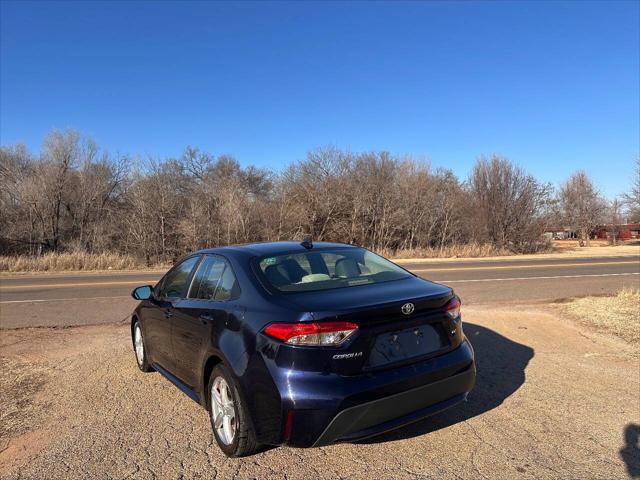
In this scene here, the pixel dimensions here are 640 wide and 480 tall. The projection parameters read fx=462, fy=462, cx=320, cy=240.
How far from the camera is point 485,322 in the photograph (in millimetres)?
7762

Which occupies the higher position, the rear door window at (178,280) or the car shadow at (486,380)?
the rear door window at (178,280)

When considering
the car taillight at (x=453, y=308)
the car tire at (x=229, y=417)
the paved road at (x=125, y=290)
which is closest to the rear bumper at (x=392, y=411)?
the car taillight at (x=453, y=308)

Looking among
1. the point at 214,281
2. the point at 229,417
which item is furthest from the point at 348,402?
the point at 214,281

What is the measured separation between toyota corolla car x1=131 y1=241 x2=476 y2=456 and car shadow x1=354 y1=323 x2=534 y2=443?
1.58 feet

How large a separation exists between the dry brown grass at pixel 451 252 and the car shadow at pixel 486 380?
2104 cm

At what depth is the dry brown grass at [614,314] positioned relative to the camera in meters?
6.85

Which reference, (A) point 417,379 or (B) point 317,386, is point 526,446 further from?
(B) point 317,386

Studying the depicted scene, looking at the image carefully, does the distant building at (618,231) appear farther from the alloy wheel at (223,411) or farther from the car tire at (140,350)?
the alloy wheel at (223,411)

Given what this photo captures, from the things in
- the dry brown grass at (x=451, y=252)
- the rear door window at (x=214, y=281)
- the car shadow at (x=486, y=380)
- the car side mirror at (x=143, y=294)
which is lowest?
the car shadow at (x=486, y=380)

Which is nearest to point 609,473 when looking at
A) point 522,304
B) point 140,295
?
point 140,295

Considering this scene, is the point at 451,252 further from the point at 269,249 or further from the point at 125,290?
the point at 269,249

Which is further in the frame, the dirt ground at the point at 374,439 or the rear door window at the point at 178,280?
the rear door window at the point at 178,280

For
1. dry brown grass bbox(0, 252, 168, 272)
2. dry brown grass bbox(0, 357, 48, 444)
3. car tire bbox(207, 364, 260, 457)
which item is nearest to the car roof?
car tire bbox(207, 364, 260, 457)

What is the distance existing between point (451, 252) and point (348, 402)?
89.8ft
